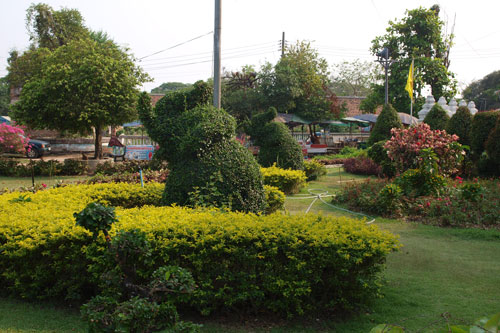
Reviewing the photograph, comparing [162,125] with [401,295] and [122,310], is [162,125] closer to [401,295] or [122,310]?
[122,310]

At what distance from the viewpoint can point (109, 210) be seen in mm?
3033

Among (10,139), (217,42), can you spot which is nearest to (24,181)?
(10,139)

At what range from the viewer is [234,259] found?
3658 millimetres

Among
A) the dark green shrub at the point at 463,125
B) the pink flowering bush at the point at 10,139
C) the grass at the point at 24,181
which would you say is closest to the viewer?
the grass at the point at 24,181

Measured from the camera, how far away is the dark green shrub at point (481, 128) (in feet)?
39.1

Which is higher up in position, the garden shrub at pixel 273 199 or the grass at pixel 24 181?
the garden shrub at pixel 273 199

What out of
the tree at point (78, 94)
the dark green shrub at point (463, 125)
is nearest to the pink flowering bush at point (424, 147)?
the dark green shrub at point (463, 125)

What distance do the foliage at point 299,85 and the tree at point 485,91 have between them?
78.0ft

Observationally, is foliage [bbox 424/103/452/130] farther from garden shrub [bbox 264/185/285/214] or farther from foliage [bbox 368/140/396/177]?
garden shrub [bbox 264/185/285/214]

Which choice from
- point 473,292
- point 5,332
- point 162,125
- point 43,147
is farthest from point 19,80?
point 473,292

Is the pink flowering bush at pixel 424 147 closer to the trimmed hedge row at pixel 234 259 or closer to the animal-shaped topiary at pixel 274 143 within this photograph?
the animal-shaped topiary at pixel 274 143

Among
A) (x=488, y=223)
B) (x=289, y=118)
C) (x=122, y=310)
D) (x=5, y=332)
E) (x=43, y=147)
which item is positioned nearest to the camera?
(x=122, y=310)

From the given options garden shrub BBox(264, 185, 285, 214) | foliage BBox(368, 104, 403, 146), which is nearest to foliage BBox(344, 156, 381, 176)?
foliage BBox(368, 104, 403, 146)

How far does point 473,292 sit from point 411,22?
29304 millimetres
